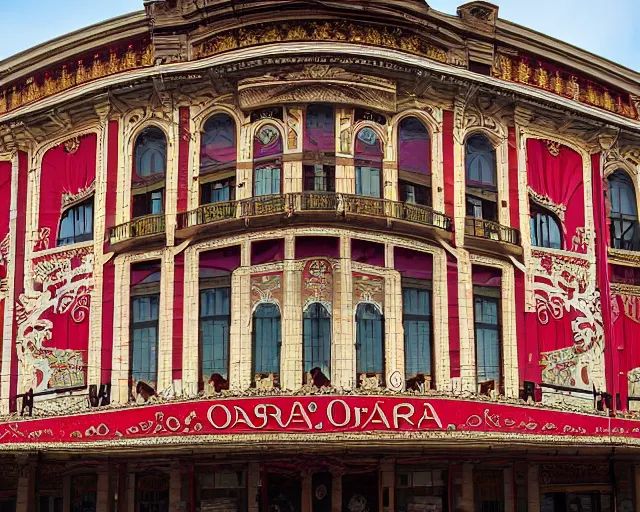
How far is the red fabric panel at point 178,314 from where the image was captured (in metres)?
30.8

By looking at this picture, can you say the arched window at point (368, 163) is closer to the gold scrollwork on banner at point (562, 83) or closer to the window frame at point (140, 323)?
the gold scrollwork on banner at point (562, 83)

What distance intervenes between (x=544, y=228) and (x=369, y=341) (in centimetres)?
676

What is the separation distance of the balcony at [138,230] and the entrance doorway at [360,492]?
788cm

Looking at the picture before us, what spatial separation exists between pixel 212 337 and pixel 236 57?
23.7 ft

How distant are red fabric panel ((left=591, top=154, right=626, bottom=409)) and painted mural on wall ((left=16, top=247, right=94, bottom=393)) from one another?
46.0 ft

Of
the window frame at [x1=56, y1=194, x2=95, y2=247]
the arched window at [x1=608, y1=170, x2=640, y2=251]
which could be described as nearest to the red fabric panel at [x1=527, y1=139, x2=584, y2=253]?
the arched window at [x1=608, y1=170, x2=640, y2=251]

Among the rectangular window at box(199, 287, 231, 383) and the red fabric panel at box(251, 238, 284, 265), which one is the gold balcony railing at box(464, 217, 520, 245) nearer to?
the red fabric panel at box(251, 238, 284, 265)

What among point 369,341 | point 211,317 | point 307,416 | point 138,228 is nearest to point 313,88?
point 138,228

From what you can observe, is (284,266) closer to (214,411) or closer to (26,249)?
(214,411)

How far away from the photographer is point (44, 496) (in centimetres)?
3253

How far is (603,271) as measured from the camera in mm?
34188

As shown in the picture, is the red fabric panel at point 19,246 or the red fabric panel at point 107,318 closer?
the red fabric panel at point 107,318

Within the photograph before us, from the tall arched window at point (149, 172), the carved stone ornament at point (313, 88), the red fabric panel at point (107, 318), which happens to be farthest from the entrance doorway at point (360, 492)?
the carved stone ornament at point (313, 88)

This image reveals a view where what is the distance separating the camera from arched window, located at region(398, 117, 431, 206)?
31.9 meters
